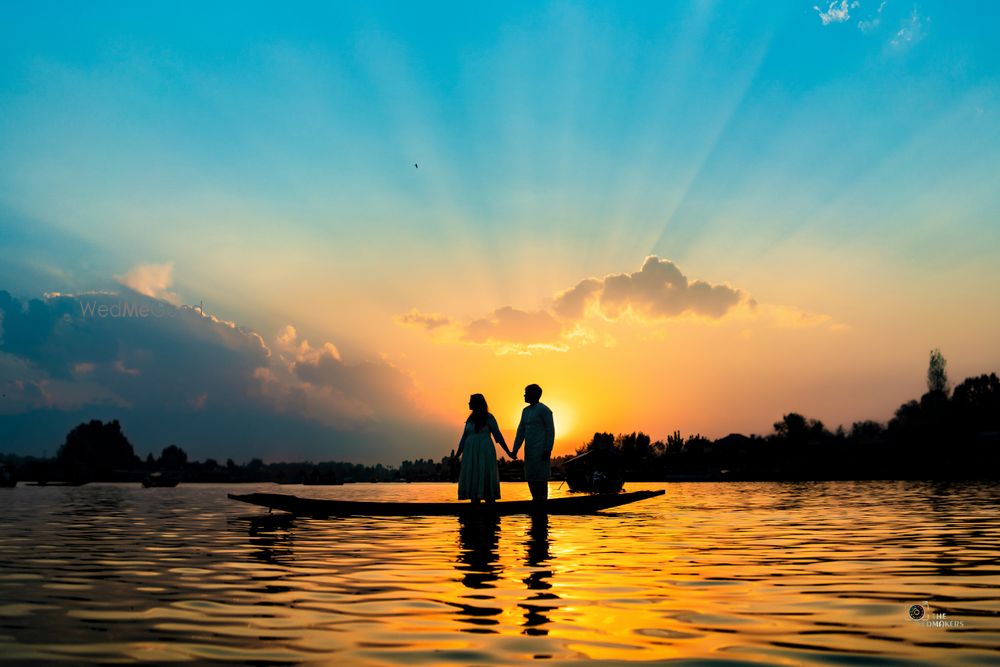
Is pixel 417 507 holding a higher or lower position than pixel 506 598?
higher

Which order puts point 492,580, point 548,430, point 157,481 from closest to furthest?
point 492,580, point 548,430, point 157,481

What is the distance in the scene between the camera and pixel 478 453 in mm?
18969

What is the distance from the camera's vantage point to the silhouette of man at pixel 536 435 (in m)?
18.3

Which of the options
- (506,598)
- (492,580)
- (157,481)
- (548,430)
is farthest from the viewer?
(157,481)

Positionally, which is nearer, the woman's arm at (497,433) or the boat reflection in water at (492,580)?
the boat reflection in water at (492,580)

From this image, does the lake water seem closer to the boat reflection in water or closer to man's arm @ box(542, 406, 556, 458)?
the boat reflection in water

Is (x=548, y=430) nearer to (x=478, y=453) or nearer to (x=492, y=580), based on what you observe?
(x=478, y=453)

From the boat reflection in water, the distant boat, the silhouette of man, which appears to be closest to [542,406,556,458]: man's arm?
the silhouette of man

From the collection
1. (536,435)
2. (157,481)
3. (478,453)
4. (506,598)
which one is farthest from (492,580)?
(157,481)

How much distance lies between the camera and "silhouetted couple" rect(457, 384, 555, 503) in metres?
18.4

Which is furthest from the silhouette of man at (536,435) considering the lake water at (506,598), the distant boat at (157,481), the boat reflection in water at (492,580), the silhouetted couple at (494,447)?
the distant boat at (157,481)

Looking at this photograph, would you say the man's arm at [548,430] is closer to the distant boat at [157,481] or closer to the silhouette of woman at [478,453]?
the silhouette of woman at [478,453]

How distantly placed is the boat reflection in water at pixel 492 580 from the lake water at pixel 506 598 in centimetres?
4

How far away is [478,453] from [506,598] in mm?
11793
